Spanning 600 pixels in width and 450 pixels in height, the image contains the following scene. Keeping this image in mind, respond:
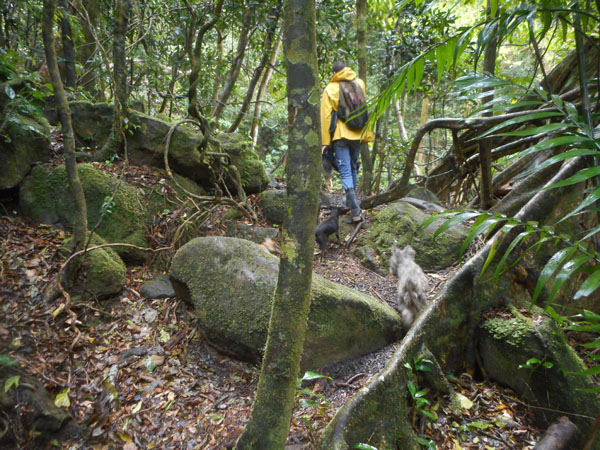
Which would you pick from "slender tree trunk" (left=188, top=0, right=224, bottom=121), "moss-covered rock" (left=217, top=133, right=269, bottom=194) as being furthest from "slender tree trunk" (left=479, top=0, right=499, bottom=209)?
"moss-covered rock" (left=217, top=133, right=269, bottom=194)

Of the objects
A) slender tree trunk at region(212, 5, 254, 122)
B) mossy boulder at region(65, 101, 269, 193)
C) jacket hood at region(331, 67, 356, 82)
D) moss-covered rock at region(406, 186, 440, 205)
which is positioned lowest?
mossy boulder at region(65, 101, 269, 193)

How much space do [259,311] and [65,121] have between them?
2435mm

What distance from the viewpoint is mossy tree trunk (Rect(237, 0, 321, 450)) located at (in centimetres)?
157

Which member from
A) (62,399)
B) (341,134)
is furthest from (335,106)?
(62,399)

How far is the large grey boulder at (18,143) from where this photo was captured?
3.55 meters

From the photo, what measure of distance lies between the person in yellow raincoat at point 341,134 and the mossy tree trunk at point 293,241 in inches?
134

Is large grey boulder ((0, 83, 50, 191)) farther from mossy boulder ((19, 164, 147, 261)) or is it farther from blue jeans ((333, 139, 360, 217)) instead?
blue jeans ((333, 139, 360, 217))

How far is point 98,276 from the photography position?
10.9 feet

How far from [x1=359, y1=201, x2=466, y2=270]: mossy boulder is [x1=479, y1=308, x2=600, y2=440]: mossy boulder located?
1504mm

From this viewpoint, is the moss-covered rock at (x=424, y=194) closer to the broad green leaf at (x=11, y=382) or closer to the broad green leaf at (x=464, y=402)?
the broad green leaf at (x=464, y=402)

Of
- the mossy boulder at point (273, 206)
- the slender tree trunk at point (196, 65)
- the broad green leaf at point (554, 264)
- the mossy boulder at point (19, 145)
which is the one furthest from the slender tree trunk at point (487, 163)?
the mossy boulder at point (19, 145)

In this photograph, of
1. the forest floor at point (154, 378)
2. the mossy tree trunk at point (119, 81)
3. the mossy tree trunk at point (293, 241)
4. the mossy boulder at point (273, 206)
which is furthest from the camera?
the mossy boulder at point (273, 206)

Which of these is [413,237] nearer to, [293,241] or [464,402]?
[464,402]

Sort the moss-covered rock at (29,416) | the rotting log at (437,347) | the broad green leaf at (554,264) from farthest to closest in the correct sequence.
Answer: the moss-covered rock at (29,416)
the rotting log at (437,347)
the broad green leaf at (554,264)
